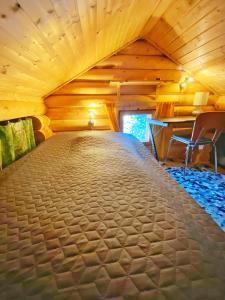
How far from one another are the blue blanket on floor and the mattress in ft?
3.23

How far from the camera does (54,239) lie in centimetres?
64

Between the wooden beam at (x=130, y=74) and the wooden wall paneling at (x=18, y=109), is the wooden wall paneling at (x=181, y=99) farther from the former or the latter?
the wooden wall paneling at (x=18, y=109)

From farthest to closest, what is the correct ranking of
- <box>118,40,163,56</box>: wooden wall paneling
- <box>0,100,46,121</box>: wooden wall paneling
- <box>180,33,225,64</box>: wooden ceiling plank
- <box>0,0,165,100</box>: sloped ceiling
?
<box>118,40,163,56</box>: wooden wall paneling
<box>180,33,225,64</box>: wooden ceiling plank
<box>0,100,46,121</box>: wooden wall paneling
<box>0,0,165,100</box>: sloped ceiling

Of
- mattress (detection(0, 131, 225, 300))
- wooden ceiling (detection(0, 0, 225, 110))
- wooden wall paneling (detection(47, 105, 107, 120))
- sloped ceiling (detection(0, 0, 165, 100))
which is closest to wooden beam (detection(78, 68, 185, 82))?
wooden ceiling (detection(0, 0, 225, 110))

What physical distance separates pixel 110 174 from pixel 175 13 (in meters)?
1.91

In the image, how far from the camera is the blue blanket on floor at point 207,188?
178 cm

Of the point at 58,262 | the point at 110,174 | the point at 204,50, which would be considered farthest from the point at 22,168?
the point at 204,50

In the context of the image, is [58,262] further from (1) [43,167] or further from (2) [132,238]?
(1) [43,167]

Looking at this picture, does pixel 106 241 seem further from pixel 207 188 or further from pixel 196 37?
pixel 196 37

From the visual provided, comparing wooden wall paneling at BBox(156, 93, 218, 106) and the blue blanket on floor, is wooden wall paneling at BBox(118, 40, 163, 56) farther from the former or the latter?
the blue blanket on floor

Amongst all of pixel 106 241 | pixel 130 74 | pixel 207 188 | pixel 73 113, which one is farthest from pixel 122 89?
pixel 106 241

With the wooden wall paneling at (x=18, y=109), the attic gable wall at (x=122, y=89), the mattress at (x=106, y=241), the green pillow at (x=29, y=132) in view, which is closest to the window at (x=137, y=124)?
the attic gable wall at (x=122, y=89)

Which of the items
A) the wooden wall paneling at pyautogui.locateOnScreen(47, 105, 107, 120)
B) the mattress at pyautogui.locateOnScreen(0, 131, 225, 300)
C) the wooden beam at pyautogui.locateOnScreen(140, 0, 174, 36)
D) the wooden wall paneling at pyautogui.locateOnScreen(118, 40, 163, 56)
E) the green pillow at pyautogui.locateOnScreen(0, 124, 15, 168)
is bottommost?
the mattress at pyautogui.locateOnScreen(0, 131, 225, 300)

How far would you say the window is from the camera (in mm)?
3285
